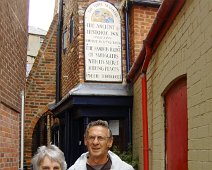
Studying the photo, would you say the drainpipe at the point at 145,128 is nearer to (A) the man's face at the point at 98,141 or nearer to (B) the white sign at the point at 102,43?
(B) the white sign at the point at 102,43

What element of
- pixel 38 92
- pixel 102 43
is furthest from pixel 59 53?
pixel 102 43

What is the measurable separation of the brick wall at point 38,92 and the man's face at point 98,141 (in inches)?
332

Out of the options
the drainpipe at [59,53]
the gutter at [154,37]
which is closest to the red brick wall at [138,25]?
the gutter at [154,37]

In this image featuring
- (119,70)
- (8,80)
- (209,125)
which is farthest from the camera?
(119,70)

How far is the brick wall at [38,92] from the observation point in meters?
11.5

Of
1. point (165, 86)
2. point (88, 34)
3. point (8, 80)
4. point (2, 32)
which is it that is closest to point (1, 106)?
point (8, 80)

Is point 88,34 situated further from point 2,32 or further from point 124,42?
point 2,32

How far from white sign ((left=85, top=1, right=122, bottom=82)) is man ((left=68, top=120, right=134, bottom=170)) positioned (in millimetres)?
5235

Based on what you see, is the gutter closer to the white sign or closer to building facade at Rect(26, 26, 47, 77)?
the white sign

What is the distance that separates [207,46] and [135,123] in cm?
461

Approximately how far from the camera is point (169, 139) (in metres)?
4.94

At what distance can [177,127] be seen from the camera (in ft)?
15.0

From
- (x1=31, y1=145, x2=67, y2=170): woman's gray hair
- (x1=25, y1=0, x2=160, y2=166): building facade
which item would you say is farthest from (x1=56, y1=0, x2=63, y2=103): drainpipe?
(x1=31, y1=145, x2=67, y2=170): woman's gray hair

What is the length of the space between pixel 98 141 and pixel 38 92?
868cm
